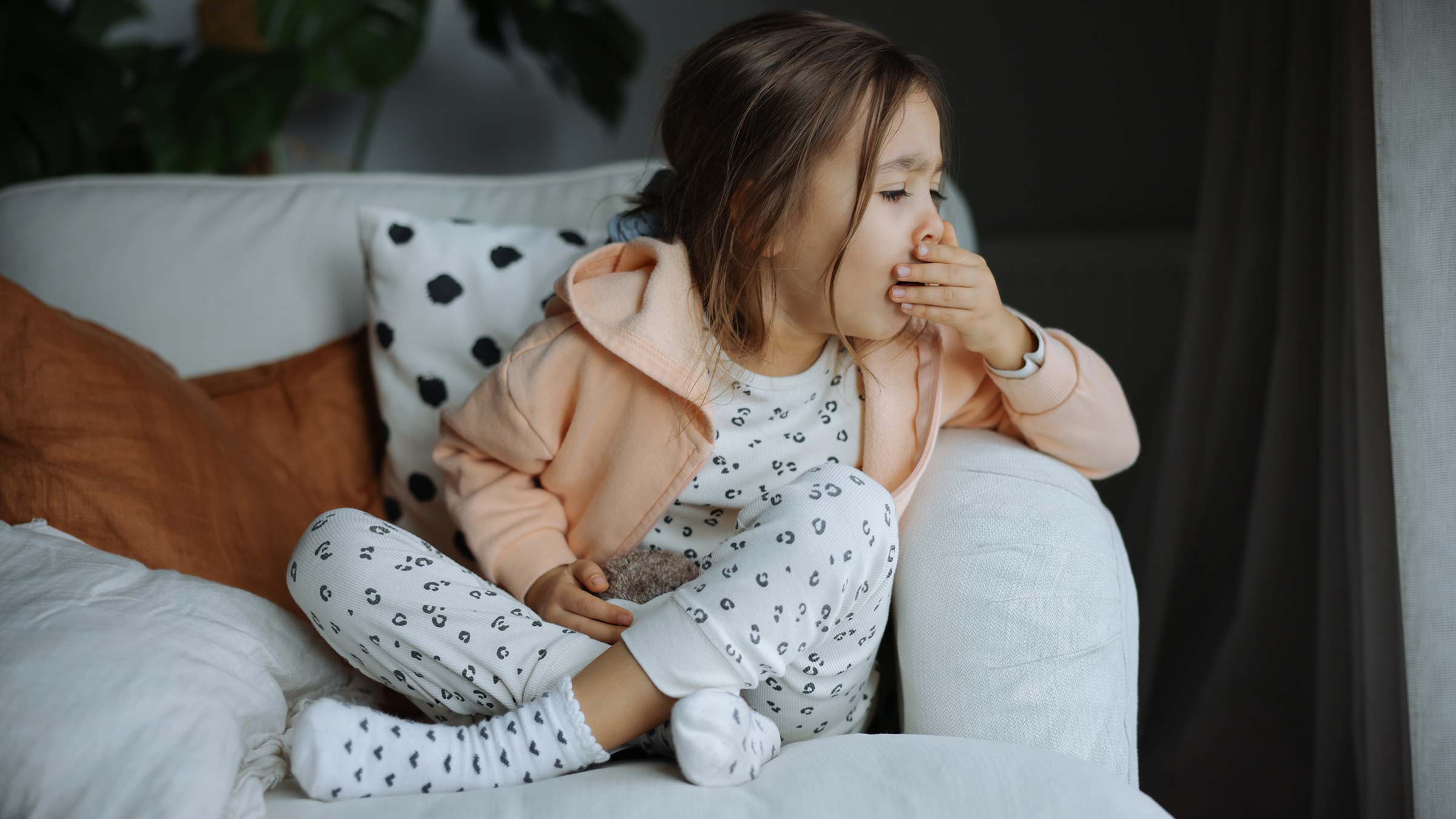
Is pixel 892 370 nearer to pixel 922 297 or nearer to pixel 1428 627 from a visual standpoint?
pixel 922 297

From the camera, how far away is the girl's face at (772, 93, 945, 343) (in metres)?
0.83

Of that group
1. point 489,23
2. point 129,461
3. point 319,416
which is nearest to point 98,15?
point 489,23

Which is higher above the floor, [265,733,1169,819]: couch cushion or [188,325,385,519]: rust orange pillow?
[188,325,385,519]: rust orange pillow

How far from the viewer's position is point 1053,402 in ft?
2.98

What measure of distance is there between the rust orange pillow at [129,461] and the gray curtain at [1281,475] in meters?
0.98

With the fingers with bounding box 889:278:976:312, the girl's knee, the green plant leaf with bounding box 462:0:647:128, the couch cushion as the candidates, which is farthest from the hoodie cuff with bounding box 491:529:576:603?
the green plant leaf with bounding box 462:0:647:128

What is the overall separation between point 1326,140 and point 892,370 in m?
0.57

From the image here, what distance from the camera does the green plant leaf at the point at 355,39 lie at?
1.88 metres

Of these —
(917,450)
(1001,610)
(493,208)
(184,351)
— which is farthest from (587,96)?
(1001,610)

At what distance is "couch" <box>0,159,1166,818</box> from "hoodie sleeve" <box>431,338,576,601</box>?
7.6 inches

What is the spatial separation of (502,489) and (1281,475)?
2.92ft

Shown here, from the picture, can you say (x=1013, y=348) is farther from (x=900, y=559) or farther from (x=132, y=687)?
(x=132, y=687)

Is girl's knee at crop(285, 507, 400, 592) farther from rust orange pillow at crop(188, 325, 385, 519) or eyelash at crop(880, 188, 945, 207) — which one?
eyelash at crop(880, 188, 945, 207)

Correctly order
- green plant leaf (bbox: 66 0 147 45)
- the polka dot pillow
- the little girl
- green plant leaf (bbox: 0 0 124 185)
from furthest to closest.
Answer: green plant leaf (bbox: 66 0 147 45) → green plant leaf (bbox: 0 0 124 185) → the polka dot pillow → the little girl
